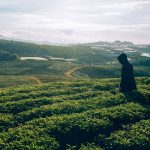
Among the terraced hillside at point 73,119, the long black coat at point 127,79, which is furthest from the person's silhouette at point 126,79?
the terraced hillside at point 73,119

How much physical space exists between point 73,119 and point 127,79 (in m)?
17.2

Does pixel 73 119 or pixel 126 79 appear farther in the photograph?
pixel 126 79

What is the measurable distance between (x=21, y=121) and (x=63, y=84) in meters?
20.5

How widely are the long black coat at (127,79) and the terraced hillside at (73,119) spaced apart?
1.34 meters

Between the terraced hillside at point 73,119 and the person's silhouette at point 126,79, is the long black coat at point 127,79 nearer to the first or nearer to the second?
the person's silhouette at point 126,79

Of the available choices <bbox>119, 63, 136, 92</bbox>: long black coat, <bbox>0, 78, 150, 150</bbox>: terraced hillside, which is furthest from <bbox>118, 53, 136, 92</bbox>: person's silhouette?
<bbox>0, 78, 150, 150</bbox>: terraced hillside

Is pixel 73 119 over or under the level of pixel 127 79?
under

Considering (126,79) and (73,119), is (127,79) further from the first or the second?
(73,119)

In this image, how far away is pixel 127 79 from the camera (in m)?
52.0

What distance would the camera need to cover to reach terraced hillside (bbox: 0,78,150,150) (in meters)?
33.2

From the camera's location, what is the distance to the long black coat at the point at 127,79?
171 ft

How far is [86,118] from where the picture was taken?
3856 cm

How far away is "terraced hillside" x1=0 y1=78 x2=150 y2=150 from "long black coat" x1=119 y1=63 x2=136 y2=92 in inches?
52.7

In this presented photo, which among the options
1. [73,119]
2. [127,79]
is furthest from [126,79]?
[73,119]
